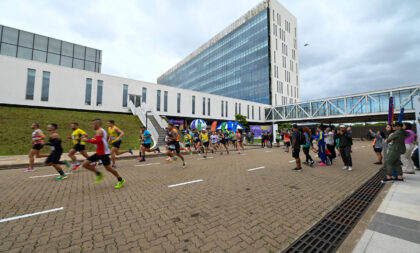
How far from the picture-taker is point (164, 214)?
302 centimetres

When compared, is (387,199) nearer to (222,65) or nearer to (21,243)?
(21,243)

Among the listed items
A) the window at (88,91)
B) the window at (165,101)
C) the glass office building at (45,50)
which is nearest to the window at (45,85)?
the window at (88,91)

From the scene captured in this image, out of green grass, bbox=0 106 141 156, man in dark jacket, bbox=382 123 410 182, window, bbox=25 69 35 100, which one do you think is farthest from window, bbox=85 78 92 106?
man in dark jacket, bbox=382 123 410 182

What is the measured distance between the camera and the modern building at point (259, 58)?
5566cm

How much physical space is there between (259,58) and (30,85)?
56.6 metres

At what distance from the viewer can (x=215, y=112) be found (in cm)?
4278

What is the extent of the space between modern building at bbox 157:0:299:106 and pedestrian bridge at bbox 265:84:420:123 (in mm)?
10779

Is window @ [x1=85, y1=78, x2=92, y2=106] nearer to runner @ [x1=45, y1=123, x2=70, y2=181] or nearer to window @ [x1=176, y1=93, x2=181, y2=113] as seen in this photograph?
window @ [x1=176, y1=93, x2=181, y2=113]

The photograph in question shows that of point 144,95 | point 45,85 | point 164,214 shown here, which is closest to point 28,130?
point 45,85

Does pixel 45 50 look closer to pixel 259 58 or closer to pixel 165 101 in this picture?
pixel 165 101

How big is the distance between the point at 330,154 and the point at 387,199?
5.14 meters

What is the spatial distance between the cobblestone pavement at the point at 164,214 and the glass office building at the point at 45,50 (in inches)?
2027

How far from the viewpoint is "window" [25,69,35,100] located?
78.5 ft

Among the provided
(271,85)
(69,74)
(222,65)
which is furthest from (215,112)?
(222,65)
